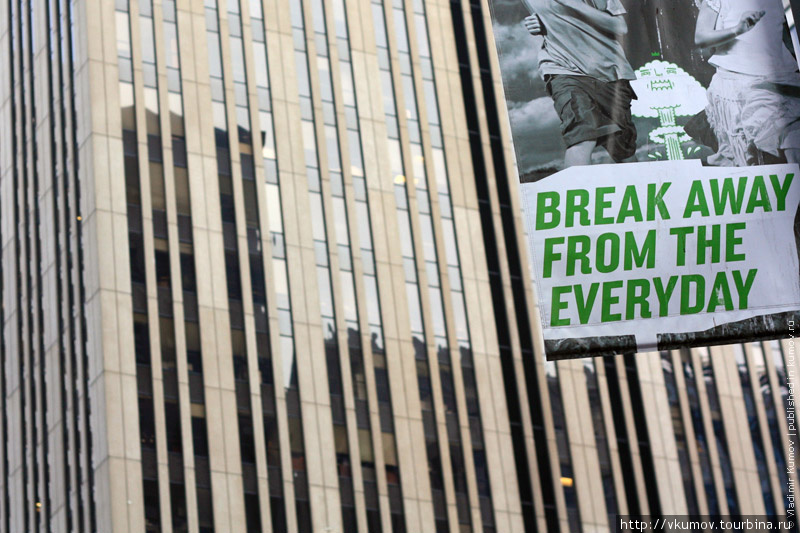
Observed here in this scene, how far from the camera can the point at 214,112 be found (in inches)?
2436

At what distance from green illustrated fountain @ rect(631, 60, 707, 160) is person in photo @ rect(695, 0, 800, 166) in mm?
121

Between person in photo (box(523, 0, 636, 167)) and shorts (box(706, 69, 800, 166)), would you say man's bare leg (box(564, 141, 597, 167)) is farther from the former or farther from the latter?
shorts (box(706, 69, 800, 166))

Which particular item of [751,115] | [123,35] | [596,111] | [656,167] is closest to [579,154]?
[596,111]

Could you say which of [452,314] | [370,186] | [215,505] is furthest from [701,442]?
[215,505]

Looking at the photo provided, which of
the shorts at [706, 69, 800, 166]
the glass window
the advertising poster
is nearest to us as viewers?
the advertising poster

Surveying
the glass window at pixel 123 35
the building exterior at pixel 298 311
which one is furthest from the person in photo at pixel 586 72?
the glass window at pixel 123 35

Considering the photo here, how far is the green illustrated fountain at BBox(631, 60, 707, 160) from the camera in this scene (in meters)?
10.8

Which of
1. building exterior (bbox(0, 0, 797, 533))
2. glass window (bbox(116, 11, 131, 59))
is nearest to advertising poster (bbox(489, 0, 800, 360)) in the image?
building exterior (bbox(0, 0, 797, 533))

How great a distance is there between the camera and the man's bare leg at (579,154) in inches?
421

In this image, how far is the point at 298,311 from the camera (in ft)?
196

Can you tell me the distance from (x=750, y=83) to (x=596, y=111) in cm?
112

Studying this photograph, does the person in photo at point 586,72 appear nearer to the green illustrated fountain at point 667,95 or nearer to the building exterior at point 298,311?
the green illustrated fountain at point 667,95

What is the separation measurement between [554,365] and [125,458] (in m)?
20.0

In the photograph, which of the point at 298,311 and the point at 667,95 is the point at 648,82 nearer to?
the point at 667,95
